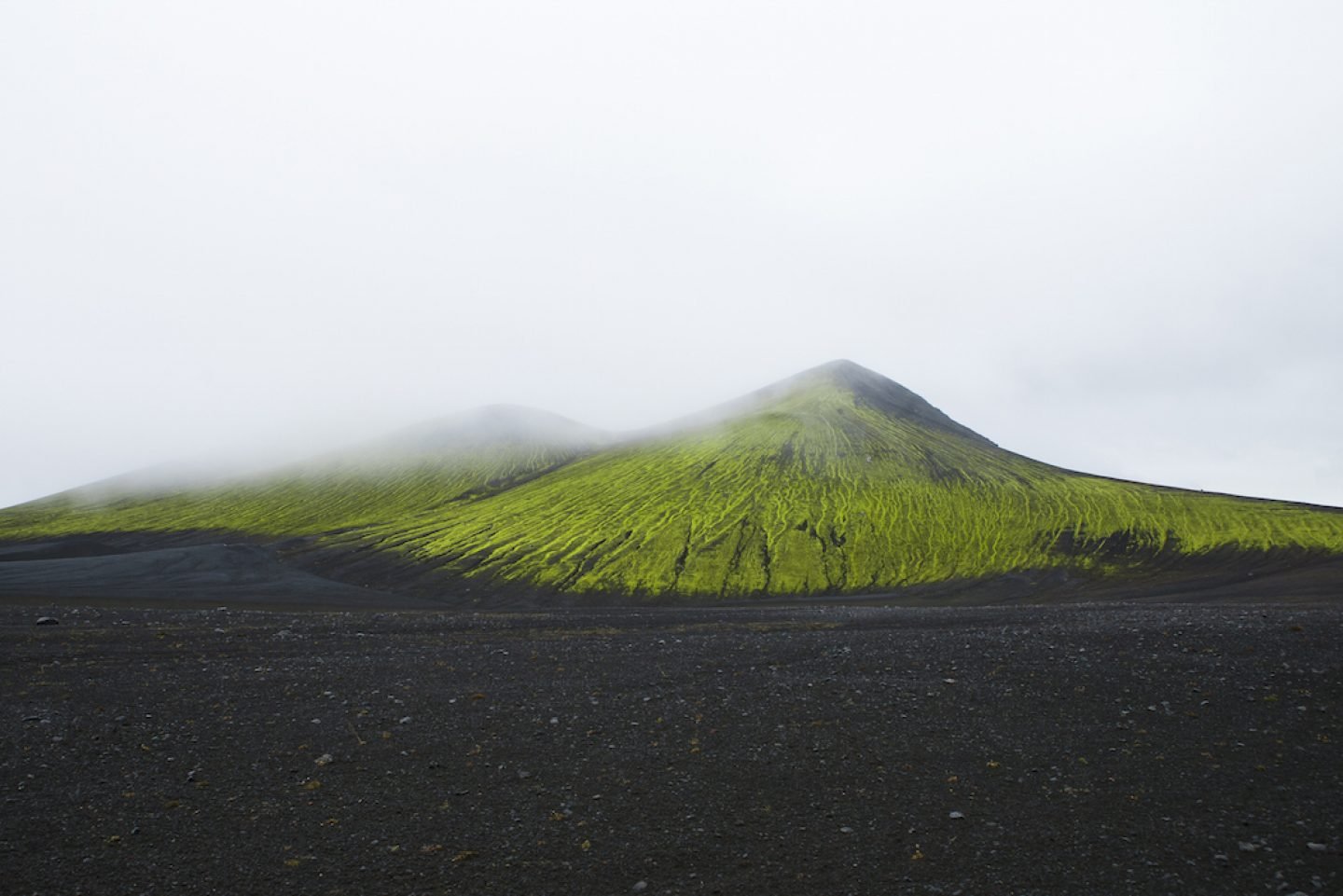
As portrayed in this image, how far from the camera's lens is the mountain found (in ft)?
170

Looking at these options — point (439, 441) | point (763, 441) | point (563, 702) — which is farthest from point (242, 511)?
point (563, 702)

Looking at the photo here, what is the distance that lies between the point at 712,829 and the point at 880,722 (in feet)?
17.2

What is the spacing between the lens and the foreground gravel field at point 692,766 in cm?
904

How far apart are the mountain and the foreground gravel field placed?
29262mm

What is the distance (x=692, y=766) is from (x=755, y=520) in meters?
52.6

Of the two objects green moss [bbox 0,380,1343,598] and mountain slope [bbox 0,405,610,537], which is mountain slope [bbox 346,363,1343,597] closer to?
green moss [bbox 0,380,1343,598]

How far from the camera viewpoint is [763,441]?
290 ft

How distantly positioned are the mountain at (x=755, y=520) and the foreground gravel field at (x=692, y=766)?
29.3 metres

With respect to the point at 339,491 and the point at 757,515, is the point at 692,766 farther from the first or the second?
the point at 339,491

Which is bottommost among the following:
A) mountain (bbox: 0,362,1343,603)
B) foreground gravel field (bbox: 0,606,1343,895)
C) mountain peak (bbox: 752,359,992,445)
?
foreground gravel field (bbox: 0,606,1343,895)

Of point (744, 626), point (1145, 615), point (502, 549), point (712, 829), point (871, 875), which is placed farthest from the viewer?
point (502, 549)

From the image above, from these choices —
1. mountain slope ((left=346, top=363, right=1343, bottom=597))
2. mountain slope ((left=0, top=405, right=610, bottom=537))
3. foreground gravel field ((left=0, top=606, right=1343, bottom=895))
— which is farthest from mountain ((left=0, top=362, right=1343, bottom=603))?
foreground gravel field ((left=0, top=606, right=1343, bottom=895))

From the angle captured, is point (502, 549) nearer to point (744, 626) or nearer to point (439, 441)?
point (744, 626)

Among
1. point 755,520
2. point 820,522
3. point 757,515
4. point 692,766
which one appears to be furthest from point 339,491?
point 692,766
